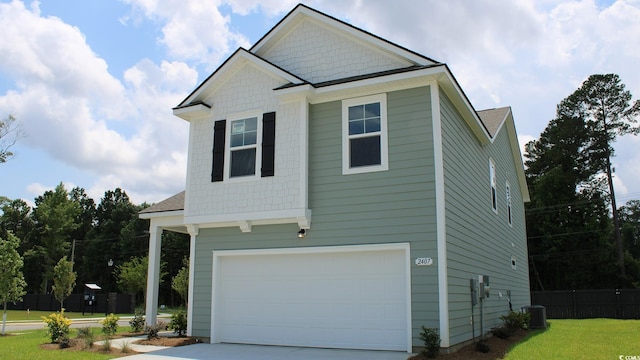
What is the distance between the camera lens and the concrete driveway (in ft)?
32.7

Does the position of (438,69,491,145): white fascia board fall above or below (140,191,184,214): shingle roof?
above

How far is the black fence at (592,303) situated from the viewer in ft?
84.9

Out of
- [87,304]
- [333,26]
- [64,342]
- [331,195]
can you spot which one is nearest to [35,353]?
[64,342]

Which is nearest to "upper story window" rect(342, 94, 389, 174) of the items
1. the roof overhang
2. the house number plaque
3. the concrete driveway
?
the roof overhang

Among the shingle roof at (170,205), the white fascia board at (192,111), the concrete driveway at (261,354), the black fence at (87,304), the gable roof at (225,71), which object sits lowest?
the black fence at (87,304)

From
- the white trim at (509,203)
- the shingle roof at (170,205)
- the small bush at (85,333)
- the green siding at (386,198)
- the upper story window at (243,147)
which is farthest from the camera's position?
the white trim at (509,203)

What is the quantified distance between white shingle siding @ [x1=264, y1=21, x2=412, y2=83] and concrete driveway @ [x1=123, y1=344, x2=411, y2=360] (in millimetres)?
6318

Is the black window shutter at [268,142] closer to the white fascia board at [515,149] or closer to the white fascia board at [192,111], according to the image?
the white fascia board at [192,111]

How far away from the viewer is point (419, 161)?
36.0 feet

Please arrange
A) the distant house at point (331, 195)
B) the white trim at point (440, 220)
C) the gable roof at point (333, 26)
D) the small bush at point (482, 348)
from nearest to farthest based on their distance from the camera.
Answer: the white trim at point (440, 220) < the small bush at point (482, 348) < the distant house at point (331, 195) < the gable roof at point (333, 26)

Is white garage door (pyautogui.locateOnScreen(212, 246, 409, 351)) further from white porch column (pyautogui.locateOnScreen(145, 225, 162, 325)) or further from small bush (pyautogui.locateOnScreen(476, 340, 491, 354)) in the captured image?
white porch column (pyautogui.locateOnScreen(145, 225, 162, 325))

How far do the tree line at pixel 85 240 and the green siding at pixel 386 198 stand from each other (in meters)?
40.4

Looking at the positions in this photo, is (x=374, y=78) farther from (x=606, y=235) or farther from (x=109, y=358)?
(x=606, y=235)

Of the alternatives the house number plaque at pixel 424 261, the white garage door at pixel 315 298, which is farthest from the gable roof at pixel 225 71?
the house number plaque at pixel 424 261
